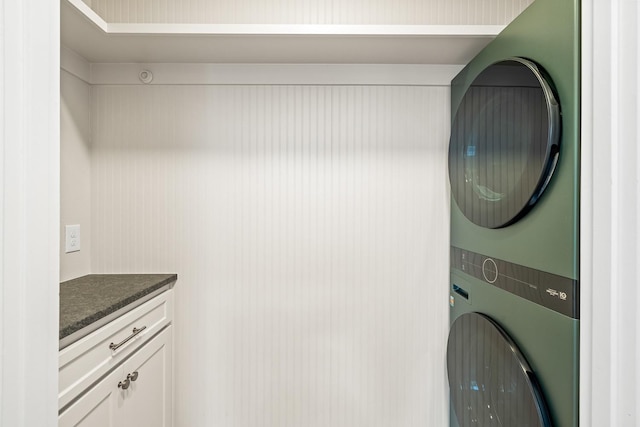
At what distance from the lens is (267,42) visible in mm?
1493

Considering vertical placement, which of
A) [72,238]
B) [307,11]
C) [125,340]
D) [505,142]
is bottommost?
[125,340]

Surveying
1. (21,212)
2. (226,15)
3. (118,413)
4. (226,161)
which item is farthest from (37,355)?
(226,15)

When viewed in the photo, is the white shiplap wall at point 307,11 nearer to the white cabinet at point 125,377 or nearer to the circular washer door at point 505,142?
the circular washer door at point 505,142

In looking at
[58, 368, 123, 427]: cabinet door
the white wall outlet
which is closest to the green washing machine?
[58, 368, 123, 427]: cabinet door

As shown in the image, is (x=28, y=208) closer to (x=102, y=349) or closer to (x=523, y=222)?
(x=102, y=349)

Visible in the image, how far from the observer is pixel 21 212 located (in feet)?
1.43

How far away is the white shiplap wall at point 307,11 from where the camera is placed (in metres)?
1.72

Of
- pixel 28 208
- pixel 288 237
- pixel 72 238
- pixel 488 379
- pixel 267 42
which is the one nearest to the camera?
pixel 28 208

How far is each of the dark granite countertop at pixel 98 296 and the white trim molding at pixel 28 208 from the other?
63 cm

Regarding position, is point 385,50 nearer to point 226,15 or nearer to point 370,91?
point 370,91

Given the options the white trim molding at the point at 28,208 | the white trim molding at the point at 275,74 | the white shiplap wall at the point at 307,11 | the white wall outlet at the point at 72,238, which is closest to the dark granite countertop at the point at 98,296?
the white wall outlet at the point at 72,238

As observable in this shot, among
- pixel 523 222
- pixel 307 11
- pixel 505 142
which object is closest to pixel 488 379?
pixel 523 222

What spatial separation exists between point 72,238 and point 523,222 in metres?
A: 1.81

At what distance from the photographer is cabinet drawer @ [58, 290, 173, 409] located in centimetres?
102
